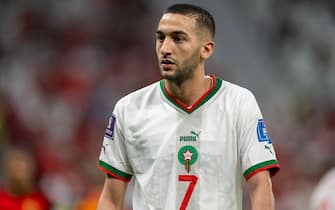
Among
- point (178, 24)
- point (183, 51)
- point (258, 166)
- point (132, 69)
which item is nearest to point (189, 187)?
point (258, 166)

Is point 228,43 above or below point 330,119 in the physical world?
above

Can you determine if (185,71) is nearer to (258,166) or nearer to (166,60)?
(166,60)

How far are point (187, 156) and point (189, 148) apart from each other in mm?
37

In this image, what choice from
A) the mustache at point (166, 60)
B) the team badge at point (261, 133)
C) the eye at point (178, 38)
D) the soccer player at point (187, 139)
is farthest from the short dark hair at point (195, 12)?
the team badge at point (261, 133)

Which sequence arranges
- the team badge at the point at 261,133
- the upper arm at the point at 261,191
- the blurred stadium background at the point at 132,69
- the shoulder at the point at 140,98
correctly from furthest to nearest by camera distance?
the blurred stadium background at the point at 132,69
the shoulder at the point at 140,98
the team badge at the point at 261,133
the upper arm at the point at 261,191

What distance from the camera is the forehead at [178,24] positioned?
3.89 metres

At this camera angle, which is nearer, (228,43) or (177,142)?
(177,142)

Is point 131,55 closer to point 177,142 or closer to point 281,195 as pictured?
point 281,195

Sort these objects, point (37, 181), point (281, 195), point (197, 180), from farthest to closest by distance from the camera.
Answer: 1. point (281, 195)
2. point (37, 181)
3. point (197, 180)

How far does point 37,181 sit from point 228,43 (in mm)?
2308

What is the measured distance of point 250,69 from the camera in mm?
8609

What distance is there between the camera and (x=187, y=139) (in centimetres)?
397

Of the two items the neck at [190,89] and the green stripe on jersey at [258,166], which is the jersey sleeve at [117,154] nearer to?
the neck at [190,89]

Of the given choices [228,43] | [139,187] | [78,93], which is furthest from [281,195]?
[139,187]
